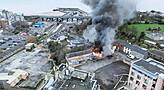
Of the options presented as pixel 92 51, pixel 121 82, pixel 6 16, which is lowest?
pixel 121 82

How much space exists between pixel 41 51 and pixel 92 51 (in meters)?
4.22

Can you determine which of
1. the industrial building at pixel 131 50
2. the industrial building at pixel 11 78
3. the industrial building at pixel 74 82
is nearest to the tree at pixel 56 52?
the industrial building at pixel 11 78

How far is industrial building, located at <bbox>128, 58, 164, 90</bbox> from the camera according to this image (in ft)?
29.4

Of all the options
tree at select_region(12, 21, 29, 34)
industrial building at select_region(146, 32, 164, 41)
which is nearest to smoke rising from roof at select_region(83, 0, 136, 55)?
industrial building at select_region(146, 32, 164, 41)

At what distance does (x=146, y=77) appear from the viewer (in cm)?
941

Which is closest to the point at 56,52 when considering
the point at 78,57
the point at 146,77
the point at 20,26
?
the point at 78,57

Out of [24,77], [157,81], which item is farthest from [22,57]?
[157,81]

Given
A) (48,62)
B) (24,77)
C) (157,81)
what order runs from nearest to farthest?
(157,81) < (24,77) < (48,62)

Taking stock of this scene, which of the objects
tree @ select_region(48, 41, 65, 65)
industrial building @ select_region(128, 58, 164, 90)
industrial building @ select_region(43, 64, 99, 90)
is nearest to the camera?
industrial building @ select_region(43, 64, 99, 90)

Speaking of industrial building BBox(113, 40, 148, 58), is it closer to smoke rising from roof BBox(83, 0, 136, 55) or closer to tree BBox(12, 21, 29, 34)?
smoke rising from roof BBox(83, 0, 136, 55)

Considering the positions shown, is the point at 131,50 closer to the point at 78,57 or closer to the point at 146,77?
the point at 78,57

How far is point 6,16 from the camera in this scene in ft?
84.2

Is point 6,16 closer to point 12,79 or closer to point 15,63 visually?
point 15,63

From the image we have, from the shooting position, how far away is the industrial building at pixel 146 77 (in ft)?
29.4
